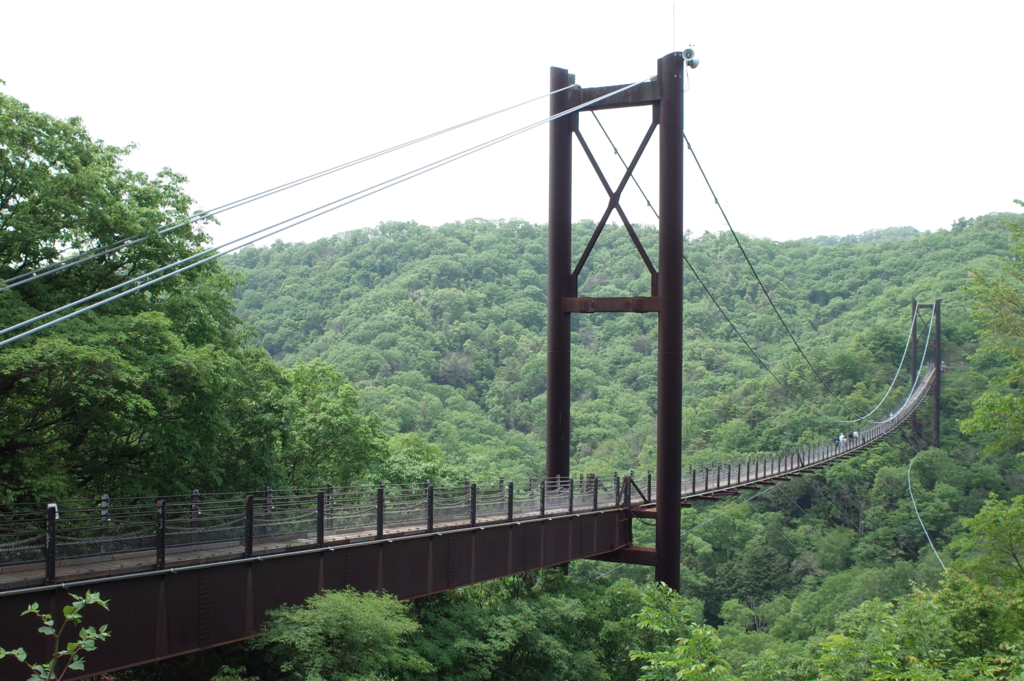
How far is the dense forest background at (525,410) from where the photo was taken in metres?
12.5

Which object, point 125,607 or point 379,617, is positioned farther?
point 379,617

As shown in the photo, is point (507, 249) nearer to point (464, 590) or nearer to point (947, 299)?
point (947, 299)

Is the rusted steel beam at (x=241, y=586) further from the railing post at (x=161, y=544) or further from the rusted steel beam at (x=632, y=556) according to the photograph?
the rusted steel beam at (x=632, y=556)

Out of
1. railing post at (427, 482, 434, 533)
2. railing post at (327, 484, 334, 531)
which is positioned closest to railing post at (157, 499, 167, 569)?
railing post at (327, 484, 334, 531)

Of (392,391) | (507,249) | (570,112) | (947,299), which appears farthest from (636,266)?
(570,112)

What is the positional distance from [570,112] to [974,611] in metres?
12.6

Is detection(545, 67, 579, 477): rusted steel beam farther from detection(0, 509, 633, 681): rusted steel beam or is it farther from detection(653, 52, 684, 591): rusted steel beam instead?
detection(0, 509, 633, 681): rusted steel beam

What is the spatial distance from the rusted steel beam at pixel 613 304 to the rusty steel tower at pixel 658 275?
0.06 feet

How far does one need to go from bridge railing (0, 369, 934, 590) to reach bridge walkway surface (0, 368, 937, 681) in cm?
2

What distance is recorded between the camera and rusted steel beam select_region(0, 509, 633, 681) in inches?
292

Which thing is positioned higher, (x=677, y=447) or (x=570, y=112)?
(x=570, y=112)

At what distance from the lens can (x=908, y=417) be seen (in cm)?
4891

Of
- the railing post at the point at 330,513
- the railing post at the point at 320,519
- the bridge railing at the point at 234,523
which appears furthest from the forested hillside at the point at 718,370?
the railing post at the point at 320,519

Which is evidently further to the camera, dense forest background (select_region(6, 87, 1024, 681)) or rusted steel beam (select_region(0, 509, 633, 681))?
dense forest background (select_region(6, 87, 1024, 681))
